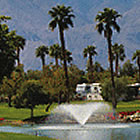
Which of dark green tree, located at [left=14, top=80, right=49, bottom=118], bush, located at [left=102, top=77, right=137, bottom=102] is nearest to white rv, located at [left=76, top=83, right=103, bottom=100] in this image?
bush, located at [left=102, top=77, right=137, bottom=102]

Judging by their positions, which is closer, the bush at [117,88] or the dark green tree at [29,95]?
the dark green tree at [29,95]

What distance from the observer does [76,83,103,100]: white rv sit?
4437 inches

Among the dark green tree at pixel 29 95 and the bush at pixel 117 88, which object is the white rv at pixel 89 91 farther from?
the dark green tree at pixel 29 95

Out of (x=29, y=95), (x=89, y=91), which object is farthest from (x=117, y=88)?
(x=29, y=95)

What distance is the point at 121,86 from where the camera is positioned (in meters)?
89.6

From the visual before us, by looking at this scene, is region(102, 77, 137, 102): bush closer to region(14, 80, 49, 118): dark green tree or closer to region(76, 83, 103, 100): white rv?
region(76, 83, 103, 100): white rv

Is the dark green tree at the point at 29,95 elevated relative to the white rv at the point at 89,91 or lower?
lower

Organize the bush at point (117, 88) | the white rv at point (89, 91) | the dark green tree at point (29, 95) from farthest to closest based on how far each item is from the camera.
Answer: the white rv at point (89, 91)
the bush at point (117, 88)
the dark green tree at point (29, 95)

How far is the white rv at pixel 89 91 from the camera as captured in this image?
11269cm

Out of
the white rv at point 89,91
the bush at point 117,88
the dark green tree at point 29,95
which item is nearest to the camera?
the dark green tree at point 29,95

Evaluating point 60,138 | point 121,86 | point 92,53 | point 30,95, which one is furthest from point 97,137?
point 92,53

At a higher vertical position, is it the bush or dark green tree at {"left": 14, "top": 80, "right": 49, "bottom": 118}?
the bush

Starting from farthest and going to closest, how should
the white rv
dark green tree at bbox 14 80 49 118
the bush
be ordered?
1. the white rv
2. the bush
3. dark green tree at bbox 14 80 49 118

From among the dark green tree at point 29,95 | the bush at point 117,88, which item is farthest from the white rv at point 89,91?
the dark green tree at point 29,95
